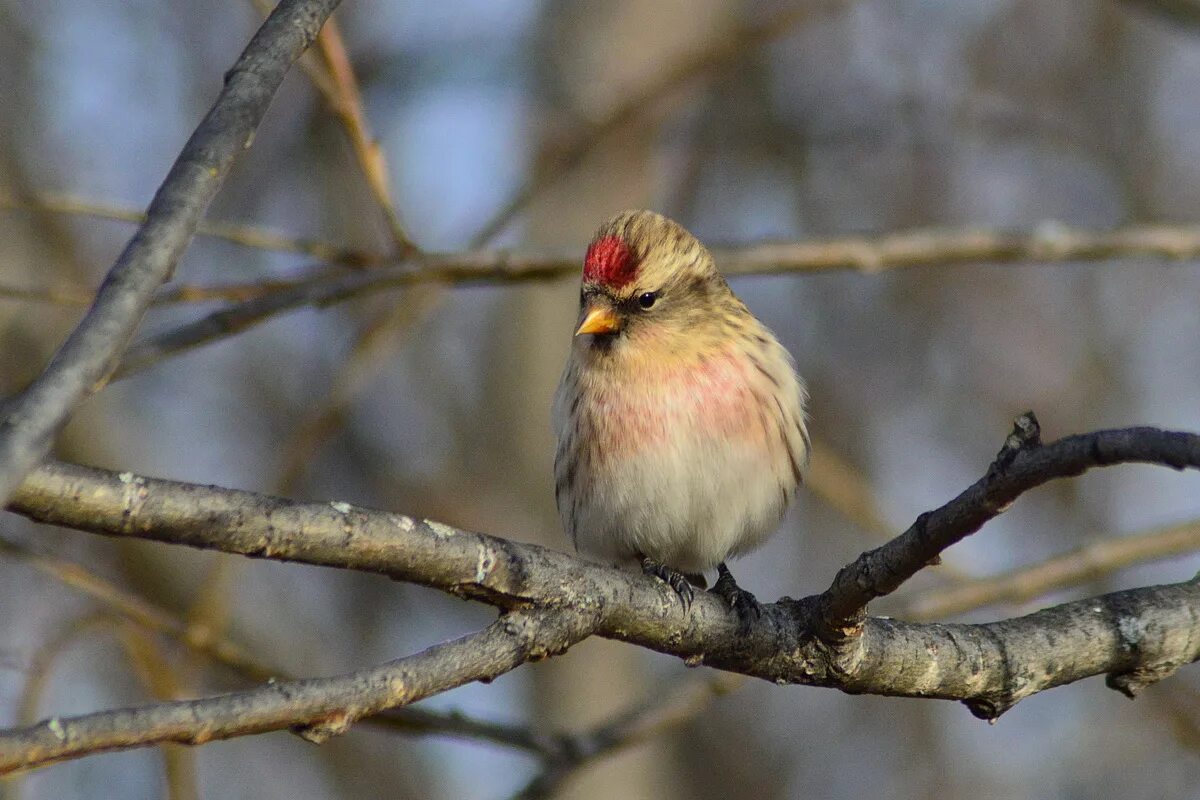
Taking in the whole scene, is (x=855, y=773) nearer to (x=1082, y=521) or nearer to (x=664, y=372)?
(x=1082, y=521)

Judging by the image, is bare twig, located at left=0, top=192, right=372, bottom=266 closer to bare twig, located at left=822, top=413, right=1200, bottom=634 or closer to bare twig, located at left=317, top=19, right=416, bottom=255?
bare twig, located at left=317, top=19, right=416, bottom=255

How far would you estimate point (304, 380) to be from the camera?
6305 mm

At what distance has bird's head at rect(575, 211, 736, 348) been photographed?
9.61ft

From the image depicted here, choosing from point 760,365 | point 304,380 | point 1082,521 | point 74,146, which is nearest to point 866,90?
point 1082,521

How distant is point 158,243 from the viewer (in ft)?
3.71

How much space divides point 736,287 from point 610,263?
4.00 meters

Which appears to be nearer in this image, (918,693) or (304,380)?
(918,693)

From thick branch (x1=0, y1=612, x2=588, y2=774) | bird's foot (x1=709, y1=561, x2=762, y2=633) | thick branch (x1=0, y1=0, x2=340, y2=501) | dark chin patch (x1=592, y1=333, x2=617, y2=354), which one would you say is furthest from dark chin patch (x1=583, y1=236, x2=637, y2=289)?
thick branch (x1=0, y1=0, x2=340, y2=501)

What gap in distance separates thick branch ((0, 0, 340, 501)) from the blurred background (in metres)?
3.27

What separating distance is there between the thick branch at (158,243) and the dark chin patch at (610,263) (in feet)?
4.99

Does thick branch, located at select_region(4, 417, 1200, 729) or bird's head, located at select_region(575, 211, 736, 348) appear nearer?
thick branch, located at select_region(4, 417, 1200, 729)

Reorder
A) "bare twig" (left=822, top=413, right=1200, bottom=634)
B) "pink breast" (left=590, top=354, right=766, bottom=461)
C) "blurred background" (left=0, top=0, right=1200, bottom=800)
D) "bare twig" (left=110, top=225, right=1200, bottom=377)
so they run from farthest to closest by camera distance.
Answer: "blurred background" (left=0, top=0, right=1200, bottom=800), "bare twig" (left=110, top=225, right=1200, bottom=377), "pink breast" (left=590, top=354, right=766, bottom=461), "bare twig" (left=822, top=413, right=1200, bottom=634)

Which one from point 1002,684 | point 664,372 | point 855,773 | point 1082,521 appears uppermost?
point 1082,521

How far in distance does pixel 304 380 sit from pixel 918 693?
469 cm
